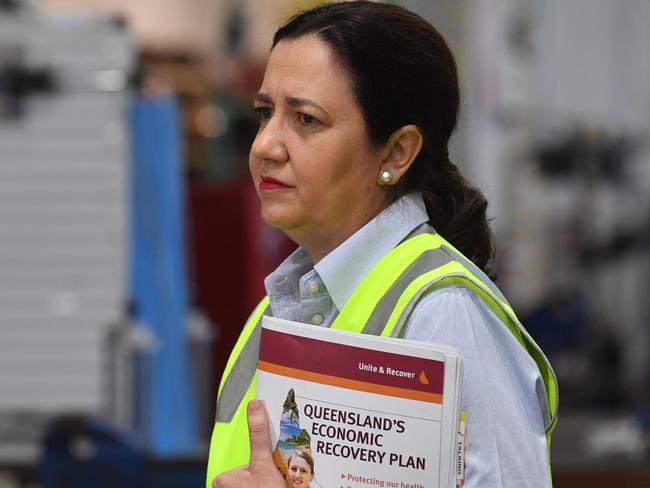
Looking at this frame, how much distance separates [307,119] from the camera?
171cm

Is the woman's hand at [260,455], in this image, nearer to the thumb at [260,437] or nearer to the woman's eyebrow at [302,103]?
the thumb at [260,437]

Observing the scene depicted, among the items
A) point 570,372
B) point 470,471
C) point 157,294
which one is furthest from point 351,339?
point 570,372

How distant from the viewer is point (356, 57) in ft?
5.57

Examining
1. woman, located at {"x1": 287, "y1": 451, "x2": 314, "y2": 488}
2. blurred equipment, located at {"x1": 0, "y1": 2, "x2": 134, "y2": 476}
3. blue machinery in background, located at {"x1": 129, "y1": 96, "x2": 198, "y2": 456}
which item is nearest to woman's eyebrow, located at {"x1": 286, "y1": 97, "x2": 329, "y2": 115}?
woman, located at {"x1": 287, "y1": 451, "x2": 314, "y2": 488}

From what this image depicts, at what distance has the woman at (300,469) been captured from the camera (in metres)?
1.57

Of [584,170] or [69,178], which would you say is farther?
[584,170]

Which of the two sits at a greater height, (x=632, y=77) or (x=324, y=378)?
(x=632, y=77)

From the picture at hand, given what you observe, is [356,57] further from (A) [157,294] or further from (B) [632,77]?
(B) [632,77]

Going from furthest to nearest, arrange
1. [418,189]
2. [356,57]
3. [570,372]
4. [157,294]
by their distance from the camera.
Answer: [570,372]
[157,294]
[418,189]
[356,57]

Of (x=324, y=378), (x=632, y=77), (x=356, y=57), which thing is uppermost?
(x=632, y=77)

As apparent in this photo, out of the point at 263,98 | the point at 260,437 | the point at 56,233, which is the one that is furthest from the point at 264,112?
the point at 56,233

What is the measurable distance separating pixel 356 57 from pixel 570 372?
31.0 ft

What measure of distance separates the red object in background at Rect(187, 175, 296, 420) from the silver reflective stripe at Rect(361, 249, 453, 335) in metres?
4.98

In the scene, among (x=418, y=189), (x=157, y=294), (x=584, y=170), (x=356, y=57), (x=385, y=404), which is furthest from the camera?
(x=584, y=170)
